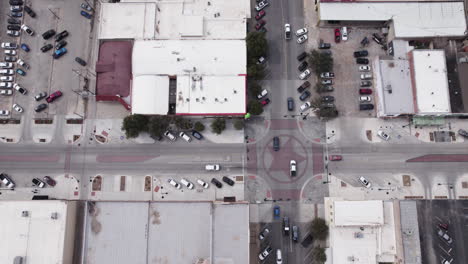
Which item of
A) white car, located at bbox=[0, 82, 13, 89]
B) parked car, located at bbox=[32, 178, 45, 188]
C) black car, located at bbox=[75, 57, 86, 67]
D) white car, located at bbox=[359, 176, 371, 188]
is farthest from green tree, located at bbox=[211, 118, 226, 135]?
white car, located at bbox=[0, 82, 13, 89]

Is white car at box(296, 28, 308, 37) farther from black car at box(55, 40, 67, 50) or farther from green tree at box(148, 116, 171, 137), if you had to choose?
black car at box(55, 40, 67, 50)

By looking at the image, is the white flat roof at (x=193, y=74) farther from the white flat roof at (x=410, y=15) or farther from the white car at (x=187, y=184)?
the white flat roof at (x=410, y=15)

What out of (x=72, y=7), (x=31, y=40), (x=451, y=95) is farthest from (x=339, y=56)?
(x=31, y=40)

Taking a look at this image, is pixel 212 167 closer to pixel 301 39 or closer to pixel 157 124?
pixel 157 124

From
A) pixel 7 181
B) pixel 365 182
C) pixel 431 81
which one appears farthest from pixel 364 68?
pixel 7 181

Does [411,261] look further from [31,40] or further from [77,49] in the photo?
[31,40]

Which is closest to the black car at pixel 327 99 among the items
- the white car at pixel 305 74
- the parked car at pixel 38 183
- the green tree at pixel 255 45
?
the white car at pixel 305 74
